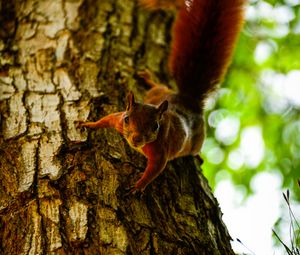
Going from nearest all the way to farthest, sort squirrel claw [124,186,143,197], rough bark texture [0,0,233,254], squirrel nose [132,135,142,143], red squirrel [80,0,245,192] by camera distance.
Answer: rough bark texture [0,0,233,254] → squirrel claw [124,186,143,197] → squirrel nose [132,135,142,143] → red squirrel [80,0,245,192]

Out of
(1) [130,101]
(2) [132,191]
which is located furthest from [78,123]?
(2) [132,191]

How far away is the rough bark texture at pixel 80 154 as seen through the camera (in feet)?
4.84

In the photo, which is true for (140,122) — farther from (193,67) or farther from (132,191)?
(193,67)

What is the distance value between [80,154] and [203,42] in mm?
1000

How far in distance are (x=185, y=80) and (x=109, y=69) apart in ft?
1.32

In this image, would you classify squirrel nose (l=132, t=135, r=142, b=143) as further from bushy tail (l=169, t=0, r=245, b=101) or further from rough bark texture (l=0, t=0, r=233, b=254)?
bushy tail (l=169, t=0, r=245, b=101)

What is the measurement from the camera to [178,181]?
1.95m

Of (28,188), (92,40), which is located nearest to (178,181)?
(28,188)

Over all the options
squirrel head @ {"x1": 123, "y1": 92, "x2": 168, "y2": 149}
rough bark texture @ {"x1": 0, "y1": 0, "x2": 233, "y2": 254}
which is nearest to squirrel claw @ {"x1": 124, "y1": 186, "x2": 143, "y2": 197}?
rough bark texture @ {"x1": 0, "y1": 0, "x2": 233, "y2": 254}

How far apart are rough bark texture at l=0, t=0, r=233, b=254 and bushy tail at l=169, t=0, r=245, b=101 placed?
0.81ft

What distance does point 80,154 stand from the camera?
5.75 feet

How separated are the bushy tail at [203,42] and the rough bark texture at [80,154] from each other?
0.25m

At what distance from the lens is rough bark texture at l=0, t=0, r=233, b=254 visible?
4.84 feet

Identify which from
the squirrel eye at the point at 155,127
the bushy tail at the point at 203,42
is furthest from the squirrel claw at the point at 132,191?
the bushy tail at the point at 203,42
